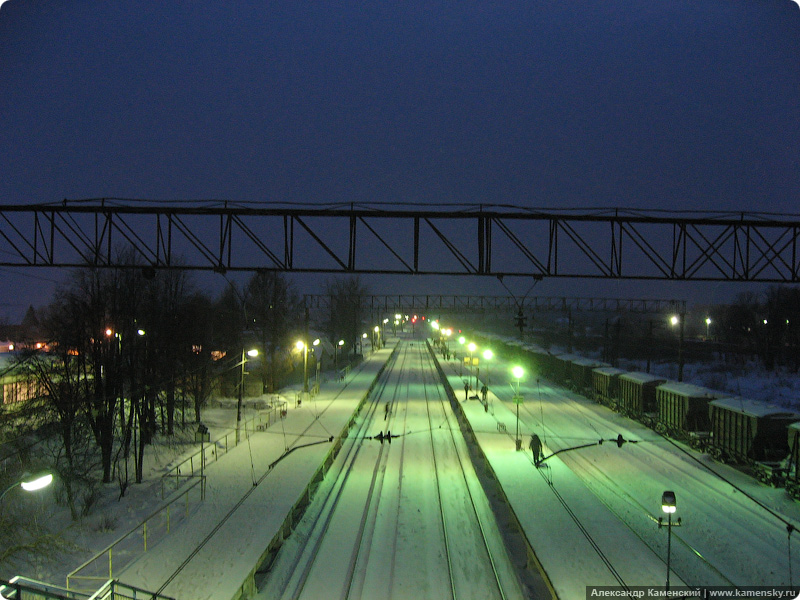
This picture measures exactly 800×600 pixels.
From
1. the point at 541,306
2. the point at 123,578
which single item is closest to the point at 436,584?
the point at 123,578

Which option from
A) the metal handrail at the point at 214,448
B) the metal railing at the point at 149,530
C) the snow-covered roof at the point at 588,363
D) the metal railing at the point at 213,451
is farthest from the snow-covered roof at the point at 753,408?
the metal handrail at the point at 214,448

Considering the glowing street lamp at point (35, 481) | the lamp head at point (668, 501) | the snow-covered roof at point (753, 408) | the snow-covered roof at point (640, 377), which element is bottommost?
the snow-covered roof at point (640, 377)

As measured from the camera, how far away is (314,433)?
2239cm

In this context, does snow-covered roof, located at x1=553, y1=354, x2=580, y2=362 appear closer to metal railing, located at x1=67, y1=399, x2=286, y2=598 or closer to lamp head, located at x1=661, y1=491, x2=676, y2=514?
metal railing, located at x1=67, y1=399, x2=286, y2=598

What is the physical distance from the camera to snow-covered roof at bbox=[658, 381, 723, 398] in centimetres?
2103

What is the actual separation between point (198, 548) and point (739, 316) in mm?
78147

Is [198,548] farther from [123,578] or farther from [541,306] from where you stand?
[541,306]

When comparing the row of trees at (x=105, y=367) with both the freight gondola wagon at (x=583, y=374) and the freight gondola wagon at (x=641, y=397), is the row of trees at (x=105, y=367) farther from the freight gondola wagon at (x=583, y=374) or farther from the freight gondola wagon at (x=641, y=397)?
the freight gondola wagon at (x=583, y=374)

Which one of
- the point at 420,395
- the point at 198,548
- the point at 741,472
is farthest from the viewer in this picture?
the point at 420,395

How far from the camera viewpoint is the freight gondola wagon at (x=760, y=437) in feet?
55.1

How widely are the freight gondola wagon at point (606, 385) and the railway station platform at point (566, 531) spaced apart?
12.0 meters

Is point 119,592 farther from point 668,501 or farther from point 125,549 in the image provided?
point 668,501

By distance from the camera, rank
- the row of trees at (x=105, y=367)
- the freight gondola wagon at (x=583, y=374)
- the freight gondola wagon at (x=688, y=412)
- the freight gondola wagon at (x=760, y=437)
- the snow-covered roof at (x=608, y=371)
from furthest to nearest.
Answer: the freight gondola wagon at (x=583, y=374) → the snow-covered roof at (x=608, y=371) → the freight gondola wagon at (x=688, y=412) → the freight gondola wagon at (x=760, y=437) → the row of trees at (x=105, y=367)

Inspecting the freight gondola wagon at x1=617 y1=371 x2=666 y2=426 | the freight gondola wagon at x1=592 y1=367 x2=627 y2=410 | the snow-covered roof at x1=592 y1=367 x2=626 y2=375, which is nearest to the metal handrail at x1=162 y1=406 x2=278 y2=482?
the freight gondola wagon at x1=617 y1=371 x2=666 y2=426
